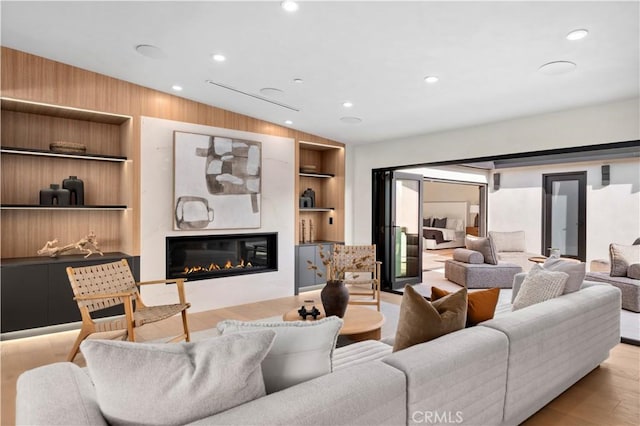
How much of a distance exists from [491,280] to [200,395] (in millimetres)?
6252

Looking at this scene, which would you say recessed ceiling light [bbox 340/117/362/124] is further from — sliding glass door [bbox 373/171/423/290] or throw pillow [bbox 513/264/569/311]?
throw pillow [bbox 513/264/569/311]

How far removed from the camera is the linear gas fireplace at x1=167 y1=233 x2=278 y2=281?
190 inches

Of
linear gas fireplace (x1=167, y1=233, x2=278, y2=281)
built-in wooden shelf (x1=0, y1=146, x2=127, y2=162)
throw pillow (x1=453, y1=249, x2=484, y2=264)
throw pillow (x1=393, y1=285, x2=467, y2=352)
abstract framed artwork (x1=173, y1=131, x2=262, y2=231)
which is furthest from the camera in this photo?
throw pillow (x1=453, y1=249, x2=484, y2=264)

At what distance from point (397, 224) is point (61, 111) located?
→ 191 inches

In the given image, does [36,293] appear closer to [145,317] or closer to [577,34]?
[145,317]

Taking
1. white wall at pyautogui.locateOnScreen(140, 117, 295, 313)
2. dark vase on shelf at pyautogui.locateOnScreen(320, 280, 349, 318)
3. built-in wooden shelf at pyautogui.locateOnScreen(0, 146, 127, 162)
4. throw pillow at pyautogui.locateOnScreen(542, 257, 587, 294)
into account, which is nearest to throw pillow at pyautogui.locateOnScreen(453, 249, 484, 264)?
white wall at pyautogui.locateOnScreen(140, 117, 295, 313)

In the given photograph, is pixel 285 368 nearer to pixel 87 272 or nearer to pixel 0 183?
pixel 87 272

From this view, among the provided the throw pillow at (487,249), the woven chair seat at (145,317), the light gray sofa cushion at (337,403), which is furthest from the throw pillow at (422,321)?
the throw pillow at (487,249)

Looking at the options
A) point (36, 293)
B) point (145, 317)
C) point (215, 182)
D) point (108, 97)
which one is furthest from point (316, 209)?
point (36, 293)

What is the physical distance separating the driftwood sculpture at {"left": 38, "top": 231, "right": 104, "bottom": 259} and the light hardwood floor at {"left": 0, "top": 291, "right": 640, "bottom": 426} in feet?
2.74

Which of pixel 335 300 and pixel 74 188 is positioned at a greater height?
pixel 74 188

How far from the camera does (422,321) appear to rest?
187cm

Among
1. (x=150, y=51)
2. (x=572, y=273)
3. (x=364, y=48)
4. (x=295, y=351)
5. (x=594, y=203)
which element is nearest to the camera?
(x=295, y=351)

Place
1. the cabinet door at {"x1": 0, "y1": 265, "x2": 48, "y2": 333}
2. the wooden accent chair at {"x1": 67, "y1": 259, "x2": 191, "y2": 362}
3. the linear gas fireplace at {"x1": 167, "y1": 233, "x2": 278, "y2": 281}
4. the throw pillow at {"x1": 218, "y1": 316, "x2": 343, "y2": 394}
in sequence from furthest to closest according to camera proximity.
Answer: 1. the linear gas fireplace at {"x1": 167, "y1": 233, "x2": 278, "y2": 281}
2. the cabinet door at {"x1": 0, "y1": 265, "x2": 48, "y2": 333}
3. the wooden accent chair at {"x1": 67, "y1": 259, "x2": 191, "y2": 362}
4. the throw pillow at {"x1": 218, "y1": 316, "x2": 343, "y2": 394}
